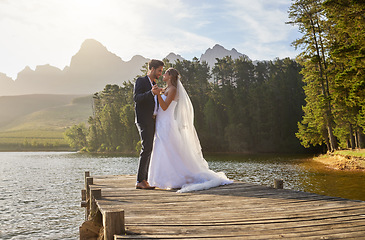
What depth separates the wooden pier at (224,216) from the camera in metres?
3.75

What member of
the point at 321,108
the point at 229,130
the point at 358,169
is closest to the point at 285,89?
the point at 229,130

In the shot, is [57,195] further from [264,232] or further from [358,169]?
[358,169]

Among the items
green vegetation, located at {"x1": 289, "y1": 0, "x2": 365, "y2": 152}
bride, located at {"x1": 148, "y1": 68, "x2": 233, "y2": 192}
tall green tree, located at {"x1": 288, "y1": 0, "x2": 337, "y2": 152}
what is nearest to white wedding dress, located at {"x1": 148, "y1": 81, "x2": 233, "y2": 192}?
bride, located at {"x1": 148, "y1": 68, "x2": 233, "y2": 192}

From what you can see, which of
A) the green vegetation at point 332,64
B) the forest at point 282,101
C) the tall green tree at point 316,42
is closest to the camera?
the green vegetation at point 332,64

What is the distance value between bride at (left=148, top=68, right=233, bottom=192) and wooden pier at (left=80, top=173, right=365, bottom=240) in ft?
2.38

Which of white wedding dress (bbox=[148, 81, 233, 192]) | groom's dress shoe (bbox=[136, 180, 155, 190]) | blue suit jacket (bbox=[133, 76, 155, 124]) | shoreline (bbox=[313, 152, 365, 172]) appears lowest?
shoreline (bbox=[313, 152, 365, 172])

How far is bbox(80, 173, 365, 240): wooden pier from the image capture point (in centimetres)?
375

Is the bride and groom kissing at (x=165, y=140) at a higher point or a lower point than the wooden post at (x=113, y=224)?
higher

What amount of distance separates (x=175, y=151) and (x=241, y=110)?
68.0m

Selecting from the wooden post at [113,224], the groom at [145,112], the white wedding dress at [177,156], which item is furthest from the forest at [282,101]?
the wooden post at [113,224]

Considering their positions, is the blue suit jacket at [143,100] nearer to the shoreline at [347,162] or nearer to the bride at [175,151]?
the bride at [175,151]

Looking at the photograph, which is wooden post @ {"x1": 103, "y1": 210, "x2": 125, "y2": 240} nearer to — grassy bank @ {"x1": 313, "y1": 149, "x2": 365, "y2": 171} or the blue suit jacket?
the blue suit jacket

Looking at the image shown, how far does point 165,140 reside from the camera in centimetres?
796

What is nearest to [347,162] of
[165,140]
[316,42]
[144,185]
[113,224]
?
[316,42]
